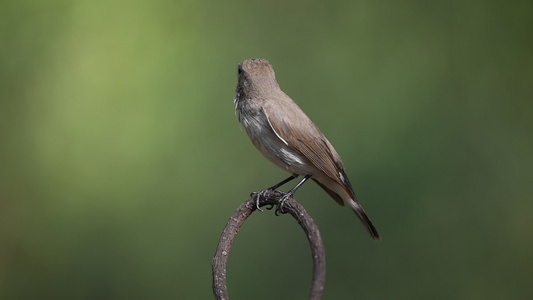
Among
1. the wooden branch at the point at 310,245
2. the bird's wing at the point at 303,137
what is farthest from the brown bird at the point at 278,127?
the wooden branch at the point at 310,245

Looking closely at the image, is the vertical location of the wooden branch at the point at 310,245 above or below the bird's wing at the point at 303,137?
below

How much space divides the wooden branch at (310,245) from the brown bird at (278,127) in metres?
0.75

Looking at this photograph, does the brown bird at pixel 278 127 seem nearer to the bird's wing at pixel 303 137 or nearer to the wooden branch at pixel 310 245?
the bird's wing at pixel 303 137

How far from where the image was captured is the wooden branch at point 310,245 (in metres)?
1.64

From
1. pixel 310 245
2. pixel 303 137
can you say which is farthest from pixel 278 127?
pixel 310 245

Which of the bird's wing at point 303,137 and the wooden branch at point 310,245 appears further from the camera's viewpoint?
the bird's wing at point 303,137

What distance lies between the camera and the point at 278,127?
289cm

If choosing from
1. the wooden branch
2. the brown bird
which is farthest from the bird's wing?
the wooden branch

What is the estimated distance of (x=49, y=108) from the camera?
15.4 feet

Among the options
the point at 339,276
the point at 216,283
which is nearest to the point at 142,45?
the point at 339,276

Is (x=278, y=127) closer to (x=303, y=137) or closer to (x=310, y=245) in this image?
(x=303, y=137)

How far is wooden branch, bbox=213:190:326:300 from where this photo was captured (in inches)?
64.5

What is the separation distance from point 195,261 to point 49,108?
4.66 ft

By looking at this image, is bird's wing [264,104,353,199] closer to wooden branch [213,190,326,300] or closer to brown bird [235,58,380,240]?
brown bird [235,58,380,240]
